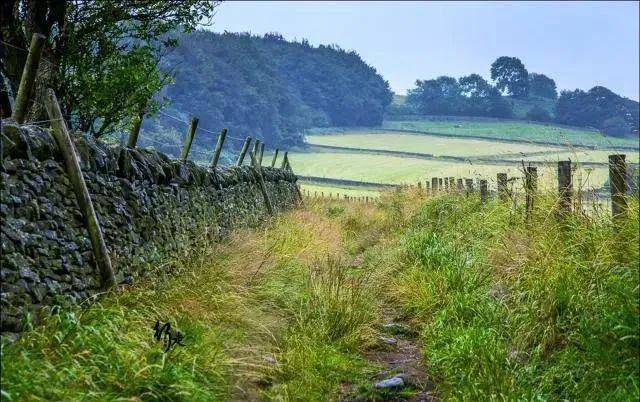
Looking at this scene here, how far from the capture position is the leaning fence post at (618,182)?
19.2ft

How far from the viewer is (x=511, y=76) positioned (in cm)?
10431

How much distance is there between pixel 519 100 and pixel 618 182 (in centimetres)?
10087

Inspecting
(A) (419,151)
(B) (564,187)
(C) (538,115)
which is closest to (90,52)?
(B) (564,187)

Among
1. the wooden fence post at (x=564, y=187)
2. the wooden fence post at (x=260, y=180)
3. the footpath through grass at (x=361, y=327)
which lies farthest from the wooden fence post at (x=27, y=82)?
the wooden fence post at (x=260, y=180)

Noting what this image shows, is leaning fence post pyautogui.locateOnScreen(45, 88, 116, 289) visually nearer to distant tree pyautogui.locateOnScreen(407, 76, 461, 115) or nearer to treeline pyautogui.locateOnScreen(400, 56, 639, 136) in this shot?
treeline pyautogui.locateOnScreen(400, 56, 639, 136)

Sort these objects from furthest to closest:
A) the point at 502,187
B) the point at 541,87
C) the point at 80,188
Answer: the point at 541,87 → the point at 502,187 → the point at 80,188

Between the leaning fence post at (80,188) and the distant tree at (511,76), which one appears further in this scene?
Answer: the distant tree at (511,76)

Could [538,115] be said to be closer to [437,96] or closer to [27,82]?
[437,96]

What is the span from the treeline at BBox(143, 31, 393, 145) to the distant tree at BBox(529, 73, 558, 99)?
100ft

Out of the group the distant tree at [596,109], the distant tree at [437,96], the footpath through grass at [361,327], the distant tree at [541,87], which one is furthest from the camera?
the distant tree at [541,87]

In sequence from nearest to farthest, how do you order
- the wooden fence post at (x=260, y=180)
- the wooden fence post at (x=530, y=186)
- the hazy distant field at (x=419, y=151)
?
the wooden fence post at (x=530, y=186)
the wooden fence post at (x=260, y=180)
the hazy distant field at (x=419, y=151)

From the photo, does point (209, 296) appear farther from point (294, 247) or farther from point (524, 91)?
point (524, 91)

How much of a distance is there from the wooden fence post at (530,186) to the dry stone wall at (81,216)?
465 centimetres

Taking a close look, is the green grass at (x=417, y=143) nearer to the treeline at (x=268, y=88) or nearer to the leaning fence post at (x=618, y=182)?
the treeline at (x=268, y=88)
